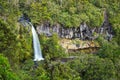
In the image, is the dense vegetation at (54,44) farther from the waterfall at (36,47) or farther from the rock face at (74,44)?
the rock face at (74,44)

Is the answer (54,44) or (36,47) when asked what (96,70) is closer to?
(36,47)

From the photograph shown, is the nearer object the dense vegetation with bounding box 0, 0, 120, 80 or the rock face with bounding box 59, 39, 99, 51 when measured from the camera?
the dense vegetation with bounding box 0, 0, 120, 80

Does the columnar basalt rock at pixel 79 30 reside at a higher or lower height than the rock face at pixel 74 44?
higher

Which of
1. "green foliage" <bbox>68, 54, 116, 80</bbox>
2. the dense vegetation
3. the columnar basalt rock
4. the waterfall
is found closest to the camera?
the dense vegetation

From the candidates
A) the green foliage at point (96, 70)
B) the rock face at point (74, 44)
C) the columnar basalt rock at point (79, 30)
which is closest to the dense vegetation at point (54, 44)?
the green foliage at point (96, 70)

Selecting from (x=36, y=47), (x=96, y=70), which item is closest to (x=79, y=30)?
(x=36, y=47)

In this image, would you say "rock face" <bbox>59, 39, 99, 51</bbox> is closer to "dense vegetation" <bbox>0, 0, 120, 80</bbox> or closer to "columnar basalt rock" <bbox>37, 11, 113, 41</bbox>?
"columnar basalt rock" <bbox>37, 11, 113, 41</bbox>

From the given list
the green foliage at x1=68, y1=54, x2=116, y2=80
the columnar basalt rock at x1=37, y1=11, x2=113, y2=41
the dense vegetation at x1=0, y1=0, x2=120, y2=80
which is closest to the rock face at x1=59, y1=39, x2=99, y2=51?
the columnar basalt rock at x1=37, y1=11, x2=113, y2=41

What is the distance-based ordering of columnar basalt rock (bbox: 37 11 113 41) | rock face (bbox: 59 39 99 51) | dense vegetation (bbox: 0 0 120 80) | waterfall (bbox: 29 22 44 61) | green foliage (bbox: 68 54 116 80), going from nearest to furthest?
dense vegetation (bbox: 0 0 120 80)
green foliage (bbox: 68 54 116 80)
waterfall (bbox: 29 22 44 61)
columnar basalt rock (bbox: 37 11 113 41)
rock face (bbox: 59 39 99 51)

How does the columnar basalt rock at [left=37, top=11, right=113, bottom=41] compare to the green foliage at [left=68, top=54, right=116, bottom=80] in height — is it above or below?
above

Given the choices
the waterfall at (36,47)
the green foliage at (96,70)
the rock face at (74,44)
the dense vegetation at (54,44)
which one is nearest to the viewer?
the dense vegetation at (54,44)
